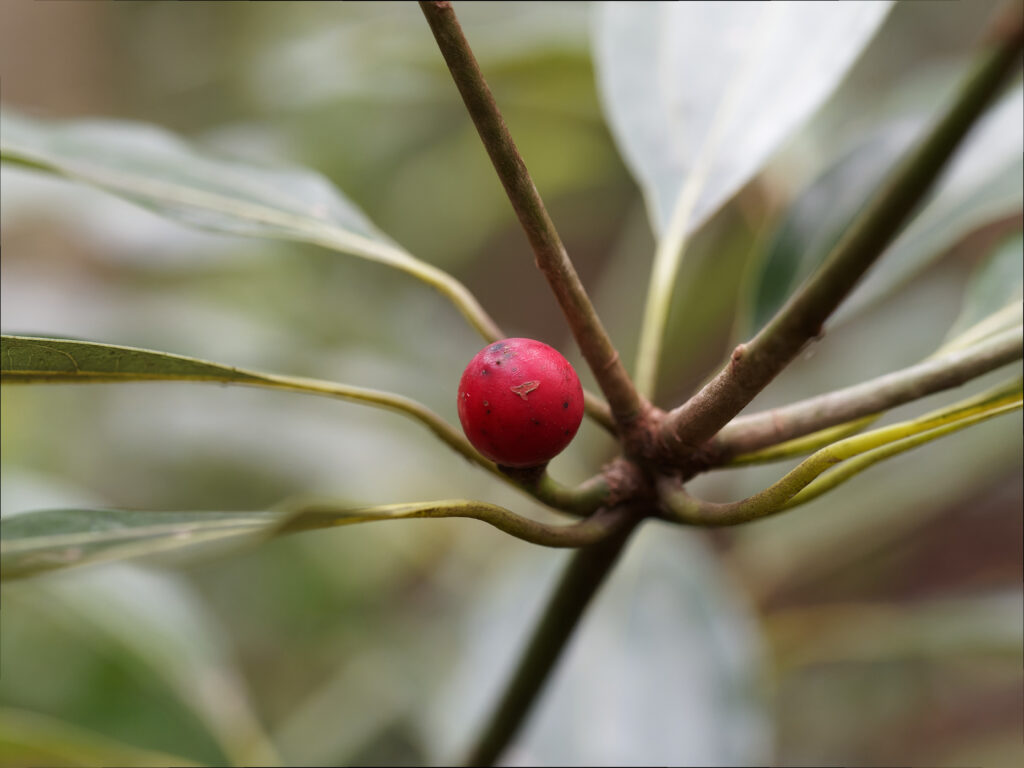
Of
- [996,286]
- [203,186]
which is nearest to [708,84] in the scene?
[996,286]

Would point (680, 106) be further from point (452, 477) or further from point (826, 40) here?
point (452, 477)

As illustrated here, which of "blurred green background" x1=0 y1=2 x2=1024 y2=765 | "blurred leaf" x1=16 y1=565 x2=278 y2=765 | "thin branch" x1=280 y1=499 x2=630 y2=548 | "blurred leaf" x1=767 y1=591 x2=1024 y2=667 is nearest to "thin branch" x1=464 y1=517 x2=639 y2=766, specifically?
"thin branch" x1=280 y1=499 x2=630 y2=548

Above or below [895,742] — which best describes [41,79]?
above

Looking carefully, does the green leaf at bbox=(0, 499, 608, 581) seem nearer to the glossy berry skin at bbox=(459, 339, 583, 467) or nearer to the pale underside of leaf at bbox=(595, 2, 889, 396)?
the glossy berry skin at bbox=(459, 339, 583, 467)

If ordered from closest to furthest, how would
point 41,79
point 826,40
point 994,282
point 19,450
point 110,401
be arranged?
point 994,282, point 826,40, point 19,450, point 110,401, point 41,79

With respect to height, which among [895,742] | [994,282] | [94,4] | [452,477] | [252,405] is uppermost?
[94,4]

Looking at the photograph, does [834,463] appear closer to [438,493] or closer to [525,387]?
[525,387]

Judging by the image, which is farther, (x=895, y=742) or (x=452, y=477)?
(x=452, y=477)

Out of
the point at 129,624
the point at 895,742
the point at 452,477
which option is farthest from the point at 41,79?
the point at 895,742

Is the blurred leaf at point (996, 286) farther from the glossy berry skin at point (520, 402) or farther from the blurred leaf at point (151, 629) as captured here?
the blurred leaf at point (151, 629)
